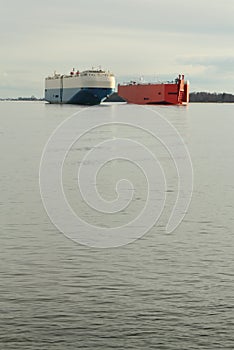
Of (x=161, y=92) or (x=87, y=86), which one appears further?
(x=161, y=92)

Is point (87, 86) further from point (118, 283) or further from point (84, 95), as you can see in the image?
point (118, 283)

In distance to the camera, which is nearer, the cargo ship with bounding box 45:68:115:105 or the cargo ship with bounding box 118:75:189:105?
the cargo ship with bounding box 45:68:115:105

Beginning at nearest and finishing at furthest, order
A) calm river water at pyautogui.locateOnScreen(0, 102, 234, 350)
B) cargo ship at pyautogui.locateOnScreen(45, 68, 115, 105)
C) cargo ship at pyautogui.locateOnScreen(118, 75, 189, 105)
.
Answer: calm river water at pyautogui.locateOnScreen(0, 102, 234, 350) → cargo ship at pyautogui.locateOnScreen(45, 68, 115, 105) → cargo ship at pyautogui.locateOnScreen(118, 75, 189, 105)

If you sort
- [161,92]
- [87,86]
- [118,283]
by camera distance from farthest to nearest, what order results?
[161,92] < [87,86] < [118,283]

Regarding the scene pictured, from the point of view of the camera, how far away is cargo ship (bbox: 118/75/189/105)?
5738 inches

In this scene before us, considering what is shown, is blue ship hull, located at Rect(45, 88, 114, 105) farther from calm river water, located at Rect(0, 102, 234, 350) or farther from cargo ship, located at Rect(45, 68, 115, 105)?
calm river water, located at Rect(0, 102, 234, 350)

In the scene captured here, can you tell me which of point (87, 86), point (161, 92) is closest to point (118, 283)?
point (87, 86)

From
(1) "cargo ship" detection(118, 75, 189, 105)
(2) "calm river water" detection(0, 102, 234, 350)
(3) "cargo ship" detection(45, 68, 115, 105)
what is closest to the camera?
(2) "calm river water" detection(0, 102, 234, 350)

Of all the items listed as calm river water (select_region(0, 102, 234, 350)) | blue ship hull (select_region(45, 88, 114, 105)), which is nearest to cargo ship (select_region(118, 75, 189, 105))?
blue ship hull (select_region(45, 88, 114, 105))

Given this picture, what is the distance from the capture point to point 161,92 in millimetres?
146000

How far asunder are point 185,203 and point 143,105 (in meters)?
139

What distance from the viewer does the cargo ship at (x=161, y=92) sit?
145750mm

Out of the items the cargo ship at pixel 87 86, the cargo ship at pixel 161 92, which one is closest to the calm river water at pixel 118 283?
the cargo ship at pixel 87 86

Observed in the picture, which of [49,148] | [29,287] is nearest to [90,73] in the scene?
[49,148]
